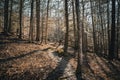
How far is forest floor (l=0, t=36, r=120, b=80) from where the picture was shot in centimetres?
1399

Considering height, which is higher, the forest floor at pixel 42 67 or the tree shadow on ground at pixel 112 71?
the forest floor at pixel 42 67

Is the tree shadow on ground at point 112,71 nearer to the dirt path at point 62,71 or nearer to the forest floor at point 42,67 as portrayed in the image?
the forest floor at point 42,67

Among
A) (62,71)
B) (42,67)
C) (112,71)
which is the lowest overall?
(112,71)

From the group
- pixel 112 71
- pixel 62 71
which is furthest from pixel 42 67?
pixel 112 71

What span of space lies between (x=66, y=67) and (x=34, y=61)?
267cm

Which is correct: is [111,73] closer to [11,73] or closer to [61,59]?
[61,59]

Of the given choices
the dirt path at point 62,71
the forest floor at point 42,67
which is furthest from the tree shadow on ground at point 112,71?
the dirt path at point 62,71

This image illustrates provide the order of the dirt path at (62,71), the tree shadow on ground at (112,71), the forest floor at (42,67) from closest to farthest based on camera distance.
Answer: the forest floor at (42,67), the dirt path at (62,71), the tree shadow on ground at (112,71)

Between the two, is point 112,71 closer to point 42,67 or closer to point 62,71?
point 62,71

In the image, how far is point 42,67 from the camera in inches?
613

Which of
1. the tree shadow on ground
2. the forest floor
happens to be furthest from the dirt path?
the tree shadow on ground

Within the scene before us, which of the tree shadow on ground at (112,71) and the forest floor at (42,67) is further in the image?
the tree shadow on ground at (112,71)

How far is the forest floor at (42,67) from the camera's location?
45.9 ft

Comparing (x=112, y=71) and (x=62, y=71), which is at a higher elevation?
(x=62, y=71)
